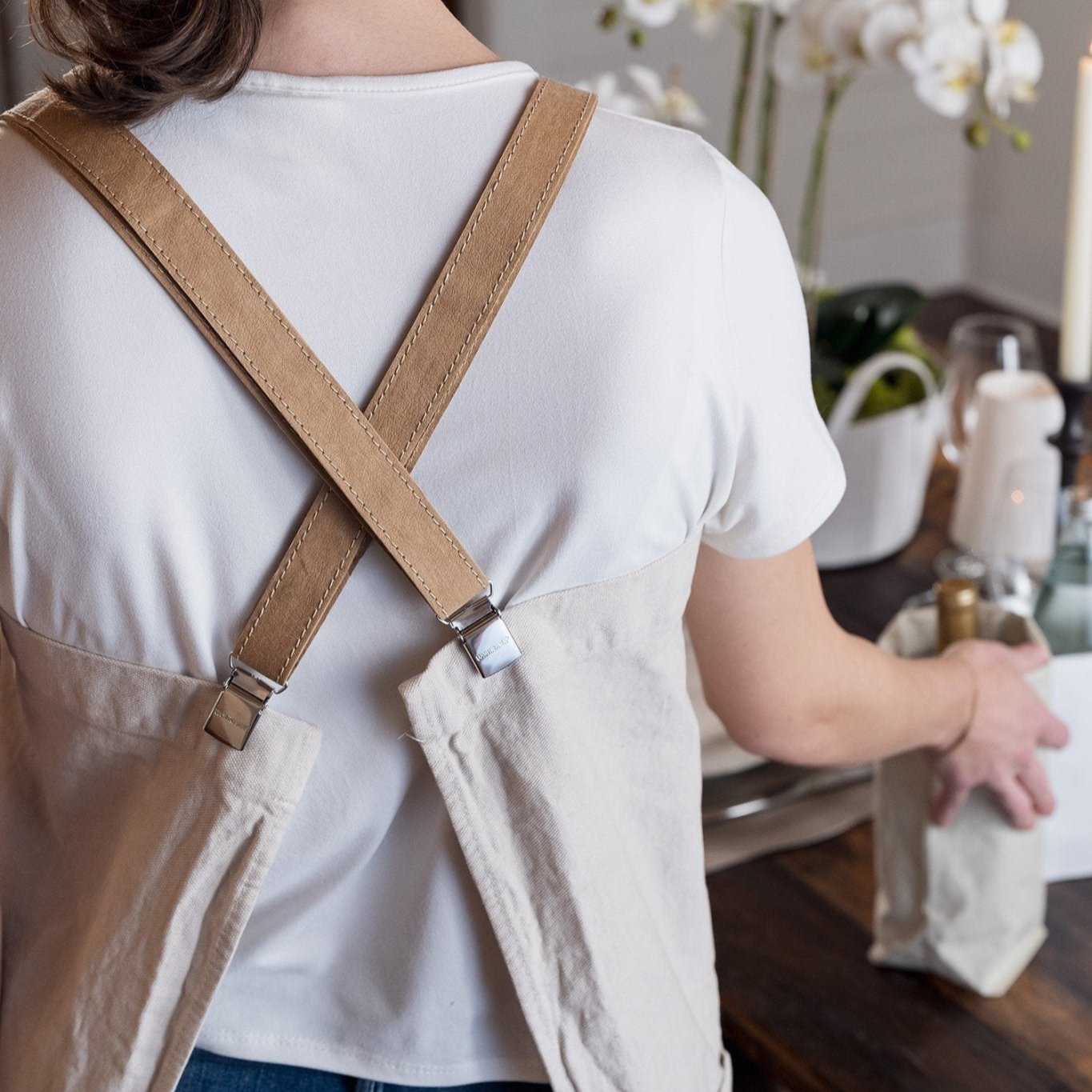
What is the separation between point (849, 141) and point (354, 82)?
3233mm

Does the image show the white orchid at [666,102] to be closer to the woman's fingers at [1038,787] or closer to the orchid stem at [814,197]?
the orchid stem at [814,197]

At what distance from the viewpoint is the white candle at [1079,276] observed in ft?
3.40

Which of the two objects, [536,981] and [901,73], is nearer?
[536,981]

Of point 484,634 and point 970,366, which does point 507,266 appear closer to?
point 484,634

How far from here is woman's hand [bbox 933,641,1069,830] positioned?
Answer: 2.76ft

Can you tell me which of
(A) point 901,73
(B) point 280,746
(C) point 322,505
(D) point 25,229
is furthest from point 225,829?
(A) point 901,73

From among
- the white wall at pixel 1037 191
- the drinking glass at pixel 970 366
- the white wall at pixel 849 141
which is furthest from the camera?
the white wall at pixel 1037 191

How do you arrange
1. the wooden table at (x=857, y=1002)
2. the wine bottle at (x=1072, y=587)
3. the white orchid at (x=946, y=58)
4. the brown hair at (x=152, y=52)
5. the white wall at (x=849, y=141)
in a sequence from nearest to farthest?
1. the brown hair at (x=152, y=52)
2. the wooden table at (x=857, y=1002)
3. the wine bottle at (x=1072, y=587)
4. the white orchid at (x=946, y=58)
5. the white wall at (x=849, y=141)

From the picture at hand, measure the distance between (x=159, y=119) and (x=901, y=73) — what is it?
10.8 ft

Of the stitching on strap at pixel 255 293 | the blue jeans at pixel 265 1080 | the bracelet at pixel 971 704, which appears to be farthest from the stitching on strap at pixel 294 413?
the bracelet at pixel 971 704

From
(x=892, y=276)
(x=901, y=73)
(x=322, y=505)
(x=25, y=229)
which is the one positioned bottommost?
(x=892, y=276)

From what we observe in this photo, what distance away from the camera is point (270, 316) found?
1.73 ft

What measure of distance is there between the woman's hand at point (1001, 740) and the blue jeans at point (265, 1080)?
33 cm

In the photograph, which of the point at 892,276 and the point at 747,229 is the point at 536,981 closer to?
the point at 747,229
